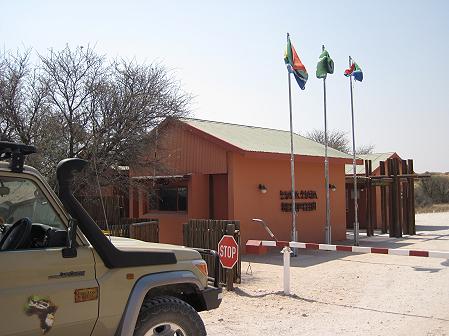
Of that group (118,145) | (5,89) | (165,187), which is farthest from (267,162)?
(5,89)

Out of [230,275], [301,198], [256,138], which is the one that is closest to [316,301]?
[230,275]

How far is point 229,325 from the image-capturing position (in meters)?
6.64

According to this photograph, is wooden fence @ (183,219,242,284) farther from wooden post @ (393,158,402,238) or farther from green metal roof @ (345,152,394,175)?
green metal roof @ (345,152,394,175)

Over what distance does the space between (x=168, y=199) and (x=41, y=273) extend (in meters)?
13.9

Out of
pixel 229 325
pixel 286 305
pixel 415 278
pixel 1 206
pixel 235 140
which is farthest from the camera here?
pixel 235 140

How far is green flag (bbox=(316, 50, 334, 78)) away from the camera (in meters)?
15.8

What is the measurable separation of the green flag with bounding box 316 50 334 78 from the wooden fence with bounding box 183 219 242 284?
315 inches

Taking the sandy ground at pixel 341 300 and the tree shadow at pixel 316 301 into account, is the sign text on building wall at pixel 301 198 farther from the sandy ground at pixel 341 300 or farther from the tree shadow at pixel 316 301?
the tree shadow at pixel 316 301

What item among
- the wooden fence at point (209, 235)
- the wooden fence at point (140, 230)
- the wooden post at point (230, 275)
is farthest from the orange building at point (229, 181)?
the wooden post at point (230, 275)

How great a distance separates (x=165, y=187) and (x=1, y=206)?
1343 centimetres

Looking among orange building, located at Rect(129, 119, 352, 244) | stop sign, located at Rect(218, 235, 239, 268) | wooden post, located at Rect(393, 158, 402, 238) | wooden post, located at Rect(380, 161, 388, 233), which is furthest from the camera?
wooden post, located at Rect(380, 161, 388, 233)

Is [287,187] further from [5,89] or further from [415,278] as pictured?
[5,89]

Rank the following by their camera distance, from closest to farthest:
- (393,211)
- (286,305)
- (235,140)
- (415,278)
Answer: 1. (286,305)
2. (415,278)
3. (235,140)
4. (393,211)

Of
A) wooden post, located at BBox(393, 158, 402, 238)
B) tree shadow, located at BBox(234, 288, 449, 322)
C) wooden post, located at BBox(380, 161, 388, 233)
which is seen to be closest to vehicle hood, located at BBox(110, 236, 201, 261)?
tree shadow, located at BBox(234, 288, 449, 322)
